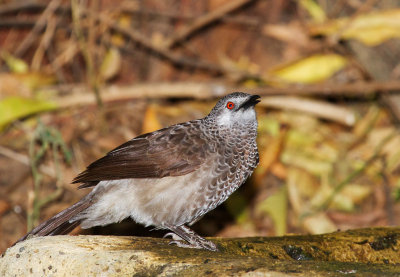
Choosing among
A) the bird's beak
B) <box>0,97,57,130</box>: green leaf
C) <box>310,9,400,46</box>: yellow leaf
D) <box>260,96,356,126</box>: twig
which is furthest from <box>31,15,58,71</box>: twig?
the bird's beak

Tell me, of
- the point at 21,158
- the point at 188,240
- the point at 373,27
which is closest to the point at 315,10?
the point at 373,27

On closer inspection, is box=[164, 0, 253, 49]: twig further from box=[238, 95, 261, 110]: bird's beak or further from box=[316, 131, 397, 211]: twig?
box=[238, 95, 261, 110]: bird's beak

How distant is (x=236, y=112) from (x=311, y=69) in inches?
154

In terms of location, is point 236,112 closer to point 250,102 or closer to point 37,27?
point 250,102

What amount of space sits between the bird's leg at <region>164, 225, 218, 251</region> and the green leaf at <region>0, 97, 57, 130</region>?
3781 mm

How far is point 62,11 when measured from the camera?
9438 millimetres

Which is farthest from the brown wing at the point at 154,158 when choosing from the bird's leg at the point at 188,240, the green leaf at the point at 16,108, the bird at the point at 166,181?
the green leaf at the point at 16,108

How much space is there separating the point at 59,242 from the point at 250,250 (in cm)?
142

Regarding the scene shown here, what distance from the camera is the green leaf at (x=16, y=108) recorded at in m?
7.94

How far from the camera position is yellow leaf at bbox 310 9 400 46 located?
7.99 metres

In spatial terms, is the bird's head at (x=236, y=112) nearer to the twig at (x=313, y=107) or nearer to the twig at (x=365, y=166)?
the twig at (x=365, y=166)

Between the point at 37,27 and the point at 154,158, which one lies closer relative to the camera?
the point at 154,158

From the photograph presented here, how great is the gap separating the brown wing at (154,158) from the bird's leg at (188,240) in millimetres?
470

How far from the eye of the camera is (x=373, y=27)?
809 centimetres
